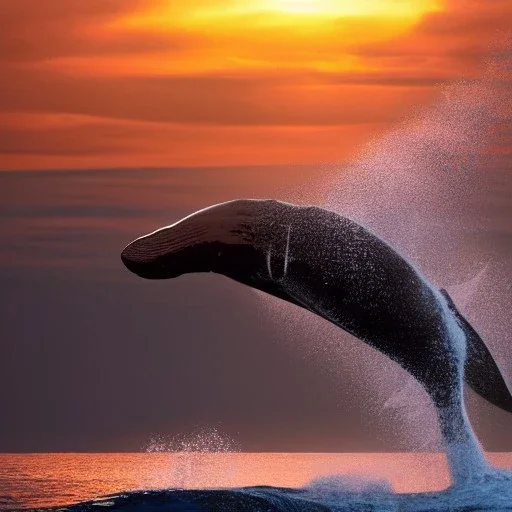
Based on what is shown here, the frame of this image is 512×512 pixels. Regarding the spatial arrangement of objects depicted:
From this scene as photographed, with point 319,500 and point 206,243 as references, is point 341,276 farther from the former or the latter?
point 319,500

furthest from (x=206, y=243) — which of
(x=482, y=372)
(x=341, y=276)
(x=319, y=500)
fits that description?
(x=482, y=372)

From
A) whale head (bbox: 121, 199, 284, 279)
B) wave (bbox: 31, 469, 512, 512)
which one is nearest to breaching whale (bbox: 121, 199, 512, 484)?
whale head (bbox: 121, 199, 284, 279)

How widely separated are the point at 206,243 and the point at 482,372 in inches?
265

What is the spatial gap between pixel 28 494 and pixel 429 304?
18454 mm

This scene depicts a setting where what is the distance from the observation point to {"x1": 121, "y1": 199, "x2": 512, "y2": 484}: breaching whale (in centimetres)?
2294

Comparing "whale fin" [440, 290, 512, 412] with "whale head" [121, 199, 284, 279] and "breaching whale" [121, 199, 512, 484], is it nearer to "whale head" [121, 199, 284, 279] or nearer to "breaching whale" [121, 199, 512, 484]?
"breaching whale" [121, 199, 512, 484]

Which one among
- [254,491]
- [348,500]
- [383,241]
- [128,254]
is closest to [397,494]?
[348,500]

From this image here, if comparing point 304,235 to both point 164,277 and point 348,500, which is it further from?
point 348,500

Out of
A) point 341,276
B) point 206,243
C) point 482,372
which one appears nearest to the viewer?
point 206,243

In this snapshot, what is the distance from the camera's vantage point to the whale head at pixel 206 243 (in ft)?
75.0

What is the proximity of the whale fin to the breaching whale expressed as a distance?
0.20 ft

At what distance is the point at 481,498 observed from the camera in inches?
934

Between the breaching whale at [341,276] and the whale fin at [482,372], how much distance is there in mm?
60

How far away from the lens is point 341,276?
2342 centimetres
